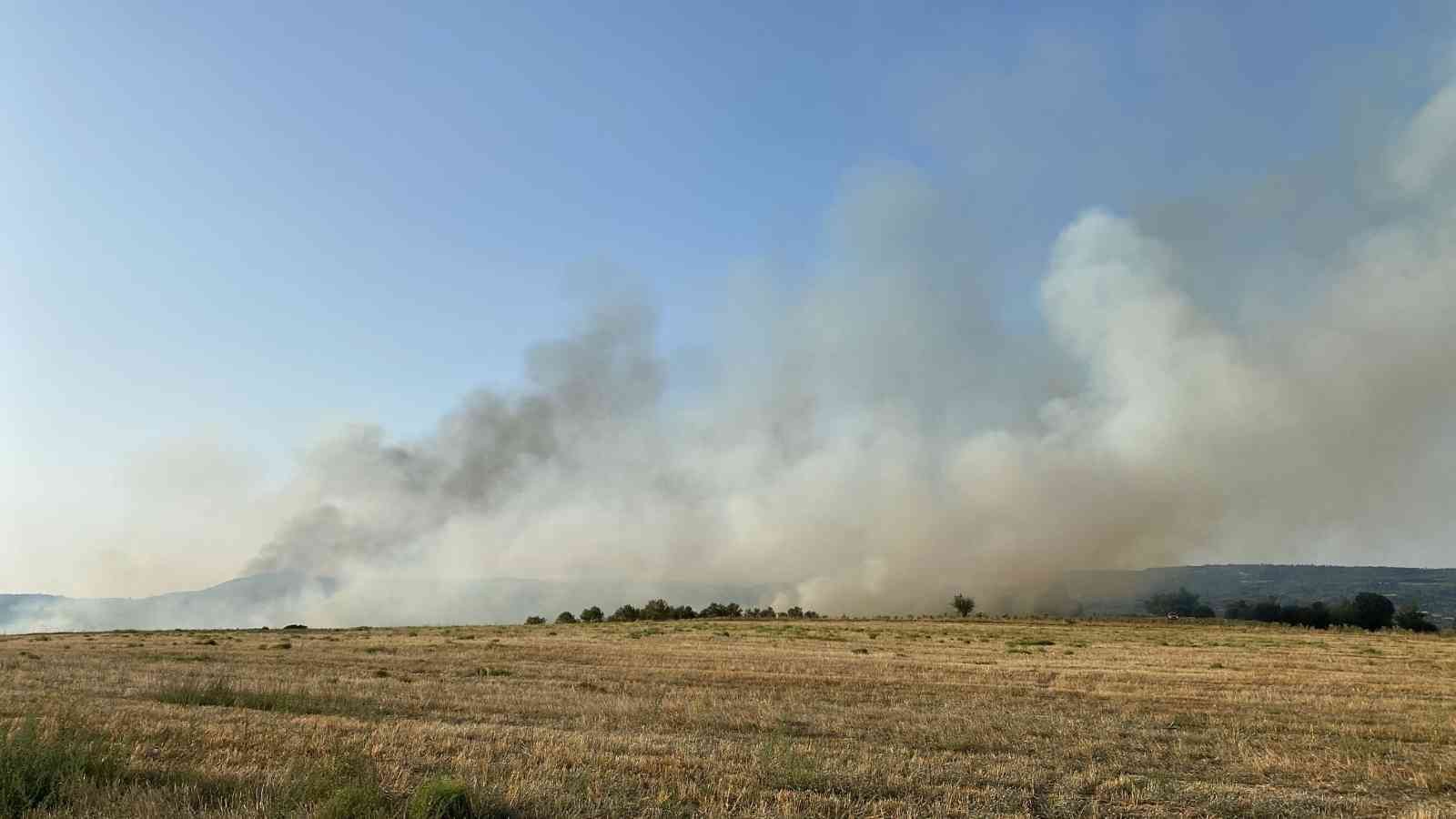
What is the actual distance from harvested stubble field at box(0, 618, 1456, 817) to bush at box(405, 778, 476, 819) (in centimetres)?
3

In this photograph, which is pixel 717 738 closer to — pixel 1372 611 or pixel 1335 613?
pixel 1335 613

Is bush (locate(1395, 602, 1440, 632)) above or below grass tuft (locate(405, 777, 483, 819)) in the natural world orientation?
below

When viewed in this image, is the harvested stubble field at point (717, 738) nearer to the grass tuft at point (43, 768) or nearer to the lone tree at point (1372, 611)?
the grass tuft at point (43, 768)

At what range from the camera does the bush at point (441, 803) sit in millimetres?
8617

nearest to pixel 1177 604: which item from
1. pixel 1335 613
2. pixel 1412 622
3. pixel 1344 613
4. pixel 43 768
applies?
pixel 1335 613

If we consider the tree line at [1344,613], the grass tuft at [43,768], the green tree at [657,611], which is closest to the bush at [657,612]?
the green tree at [657,611]

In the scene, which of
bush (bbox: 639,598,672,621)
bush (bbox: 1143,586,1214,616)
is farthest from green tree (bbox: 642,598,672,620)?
bush (bbox: 1143,586,1214,616)

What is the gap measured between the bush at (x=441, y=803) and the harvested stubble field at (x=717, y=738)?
0.10ft

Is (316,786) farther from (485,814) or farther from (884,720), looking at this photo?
(884,720)

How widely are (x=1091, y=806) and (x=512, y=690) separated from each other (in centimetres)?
1591

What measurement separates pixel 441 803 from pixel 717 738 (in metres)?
7.51

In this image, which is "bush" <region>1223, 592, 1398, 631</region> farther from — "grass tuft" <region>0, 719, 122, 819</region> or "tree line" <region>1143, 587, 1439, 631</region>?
"grass tuft" <region>0, 719, 122, 819</region>

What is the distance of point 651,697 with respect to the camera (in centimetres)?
2244

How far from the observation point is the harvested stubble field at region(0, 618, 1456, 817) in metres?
9.85
